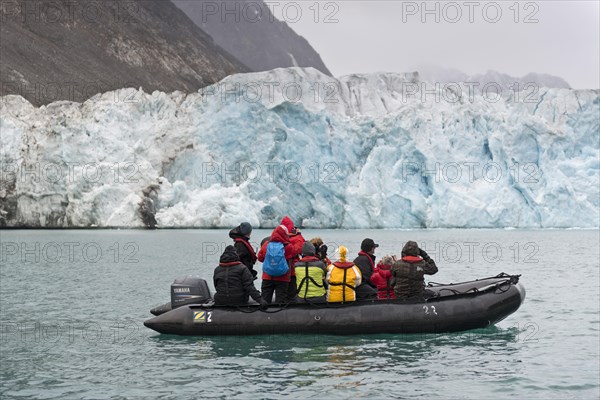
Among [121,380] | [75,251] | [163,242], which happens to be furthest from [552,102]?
[121,380]

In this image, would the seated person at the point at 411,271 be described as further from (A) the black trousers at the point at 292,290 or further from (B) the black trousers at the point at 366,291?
(A) the black trousers at the point at 292,290

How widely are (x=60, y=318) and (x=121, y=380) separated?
18.6 ft

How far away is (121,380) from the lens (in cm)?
915

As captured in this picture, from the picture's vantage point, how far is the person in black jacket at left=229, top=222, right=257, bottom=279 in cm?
1154

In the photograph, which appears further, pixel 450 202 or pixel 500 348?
pixel 450 202

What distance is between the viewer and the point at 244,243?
11711mm

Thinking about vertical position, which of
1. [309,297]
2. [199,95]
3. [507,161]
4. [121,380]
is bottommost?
[121,380]

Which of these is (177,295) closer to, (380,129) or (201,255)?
(201,255)

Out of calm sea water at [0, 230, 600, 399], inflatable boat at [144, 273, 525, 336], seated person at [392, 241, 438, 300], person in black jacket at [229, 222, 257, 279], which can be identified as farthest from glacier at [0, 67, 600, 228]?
seated person at [392, 241, 438, 300]

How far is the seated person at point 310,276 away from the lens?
11.4m

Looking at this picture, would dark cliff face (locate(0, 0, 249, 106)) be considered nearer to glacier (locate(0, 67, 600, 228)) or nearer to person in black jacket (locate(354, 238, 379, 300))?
glacier (locate(0, 67, 600, 228))

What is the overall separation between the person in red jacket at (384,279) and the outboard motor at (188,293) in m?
3.07

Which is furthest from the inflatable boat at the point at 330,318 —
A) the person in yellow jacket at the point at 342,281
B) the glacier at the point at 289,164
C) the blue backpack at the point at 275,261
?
the glacier at the point at 289,164

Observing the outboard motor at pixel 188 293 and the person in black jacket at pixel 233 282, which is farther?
the outboard motor at pixel 188 293
